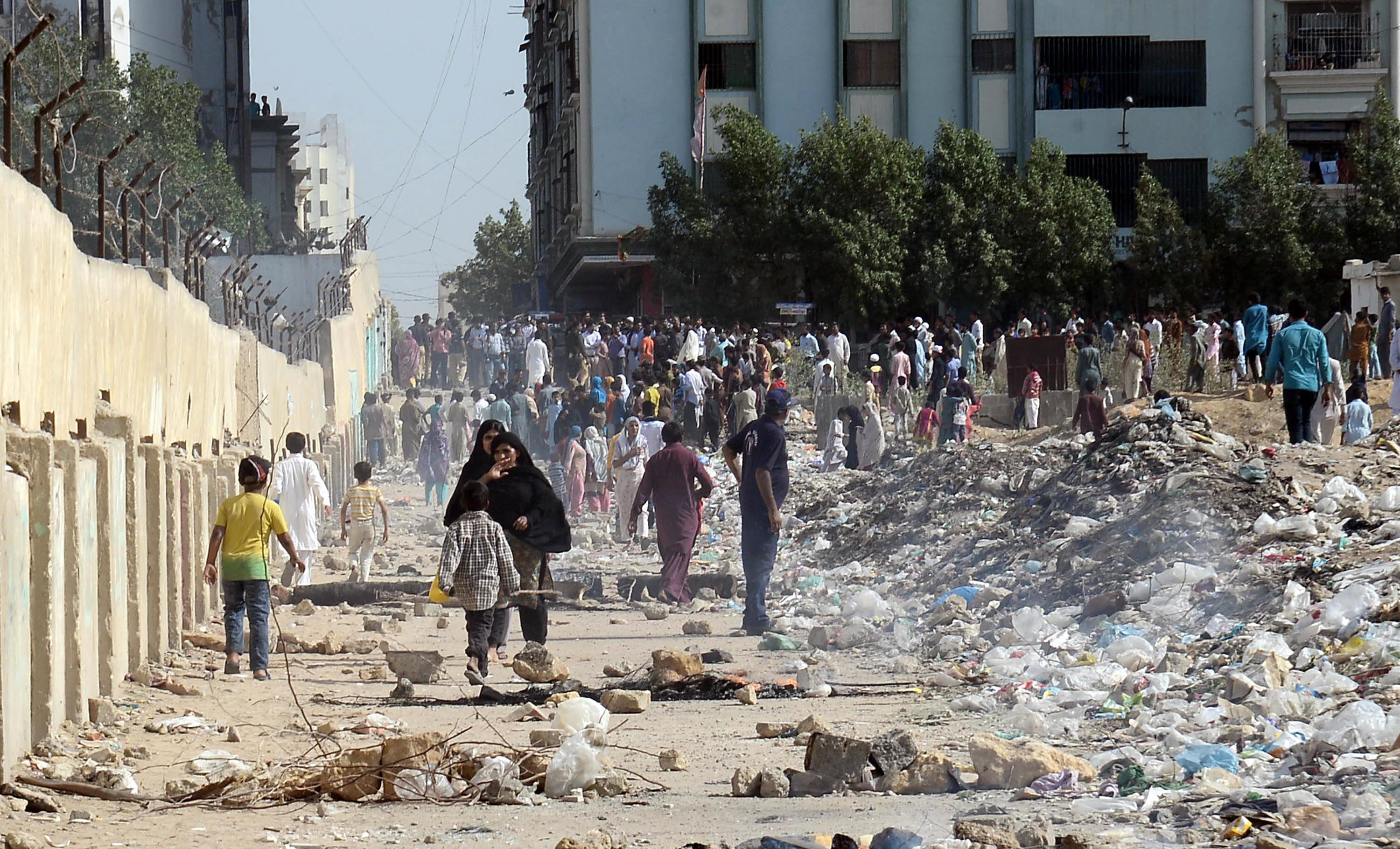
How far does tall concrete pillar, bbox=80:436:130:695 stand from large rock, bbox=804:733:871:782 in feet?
12.6

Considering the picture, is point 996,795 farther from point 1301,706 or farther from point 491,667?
point 491,667

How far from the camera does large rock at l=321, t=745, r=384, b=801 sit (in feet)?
20.5

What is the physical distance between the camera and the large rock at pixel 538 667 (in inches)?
361

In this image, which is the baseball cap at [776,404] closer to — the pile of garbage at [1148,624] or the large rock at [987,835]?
the pile of garbage at [1148,624]

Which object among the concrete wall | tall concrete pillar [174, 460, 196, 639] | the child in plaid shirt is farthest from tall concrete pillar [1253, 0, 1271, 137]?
the child in plaid shirt

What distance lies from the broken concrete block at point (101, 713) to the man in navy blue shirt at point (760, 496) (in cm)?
432

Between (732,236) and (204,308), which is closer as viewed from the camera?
(204,308)

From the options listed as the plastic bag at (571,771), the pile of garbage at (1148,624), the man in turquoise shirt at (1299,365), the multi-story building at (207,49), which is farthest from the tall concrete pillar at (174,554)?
the multi-story building at (207,49)

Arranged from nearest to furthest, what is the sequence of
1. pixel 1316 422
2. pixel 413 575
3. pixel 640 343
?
pixel 413 575, pixel 1316 422, pixel 640 343

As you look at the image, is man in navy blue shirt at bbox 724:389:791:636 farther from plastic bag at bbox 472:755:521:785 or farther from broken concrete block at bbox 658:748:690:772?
plastic bag at bbox 472:755:521:785

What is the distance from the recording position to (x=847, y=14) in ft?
138

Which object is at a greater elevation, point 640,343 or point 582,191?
point 582,191

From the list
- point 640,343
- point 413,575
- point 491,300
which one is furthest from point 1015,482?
point 491,300

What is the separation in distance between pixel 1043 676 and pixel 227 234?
34.8 m
